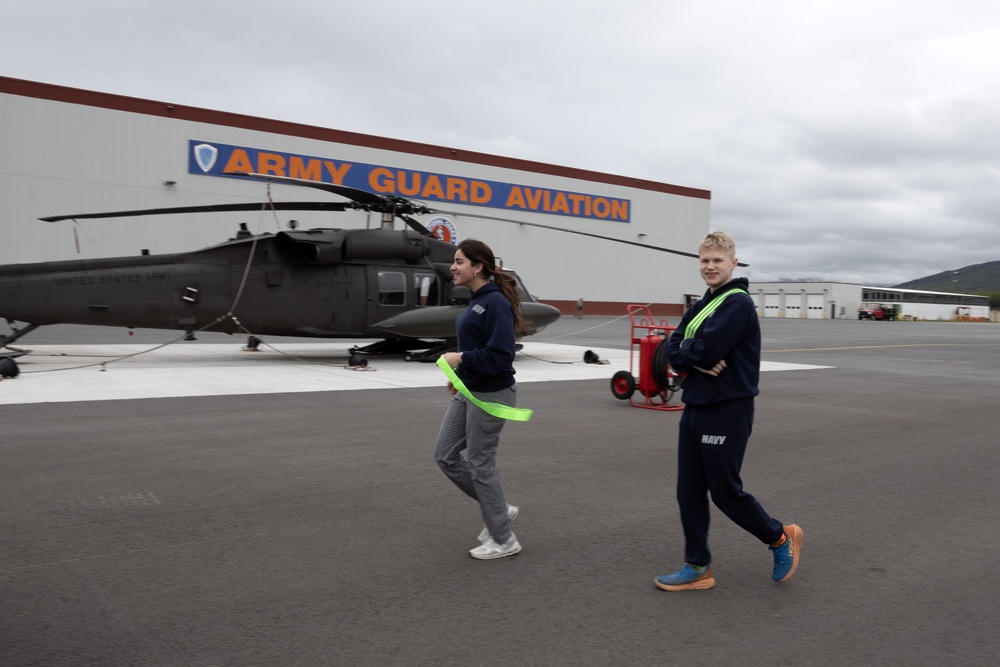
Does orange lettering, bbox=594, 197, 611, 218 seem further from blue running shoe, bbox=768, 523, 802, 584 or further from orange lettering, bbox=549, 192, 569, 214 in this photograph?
blue running shoe, bbox=768, 523, 802, 584

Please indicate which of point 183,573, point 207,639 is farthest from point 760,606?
point 183,573

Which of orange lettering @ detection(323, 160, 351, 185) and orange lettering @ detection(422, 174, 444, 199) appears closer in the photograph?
orange lettering @ detection(323, 160, 351, 185)

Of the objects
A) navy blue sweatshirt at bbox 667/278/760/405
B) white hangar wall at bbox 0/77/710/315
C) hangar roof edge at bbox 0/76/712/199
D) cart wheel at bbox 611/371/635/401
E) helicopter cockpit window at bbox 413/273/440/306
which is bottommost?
cart wheel at bbox 611/371/635/401

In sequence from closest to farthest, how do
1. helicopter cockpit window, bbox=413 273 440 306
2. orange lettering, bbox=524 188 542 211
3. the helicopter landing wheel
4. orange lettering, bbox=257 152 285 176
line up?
the helicopter landing wheel
helicopter cockpit window, bbox=413 273 440 306
orange lettering, bbox=257 152 285 176
orange lettering, bbox=524 188 542 211

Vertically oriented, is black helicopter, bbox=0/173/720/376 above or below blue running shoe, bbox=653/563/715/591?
above

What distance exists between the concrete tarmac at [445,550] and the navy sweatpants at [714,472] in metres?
0.36

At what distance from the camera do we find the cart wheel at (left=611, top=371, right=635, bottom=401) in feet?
36.2

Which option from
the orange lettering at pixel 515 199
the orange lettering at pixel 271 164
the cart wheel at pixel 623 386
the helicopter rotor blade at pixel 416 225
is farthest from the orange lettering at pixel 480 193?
the cart wheel at pixel 623 386

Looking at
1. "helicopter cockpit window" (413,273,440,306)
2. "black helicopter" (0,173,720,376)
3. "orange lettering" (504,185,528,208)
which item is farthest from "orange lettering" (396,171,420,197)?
"helicopter cockpit window" (413,273,440,306)

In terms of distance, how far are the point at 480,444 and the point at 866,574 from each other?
7.52ft

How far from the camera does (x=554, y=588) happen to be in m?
3.98

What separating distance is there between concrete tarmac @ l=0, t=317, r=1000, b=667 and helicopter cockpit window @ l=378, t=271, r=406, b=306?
6817 millimetres

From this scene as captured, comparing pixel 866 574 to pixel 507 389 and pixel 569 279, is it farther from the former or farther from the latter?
pixel 569 279

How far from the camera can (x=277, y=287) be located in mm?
14695
